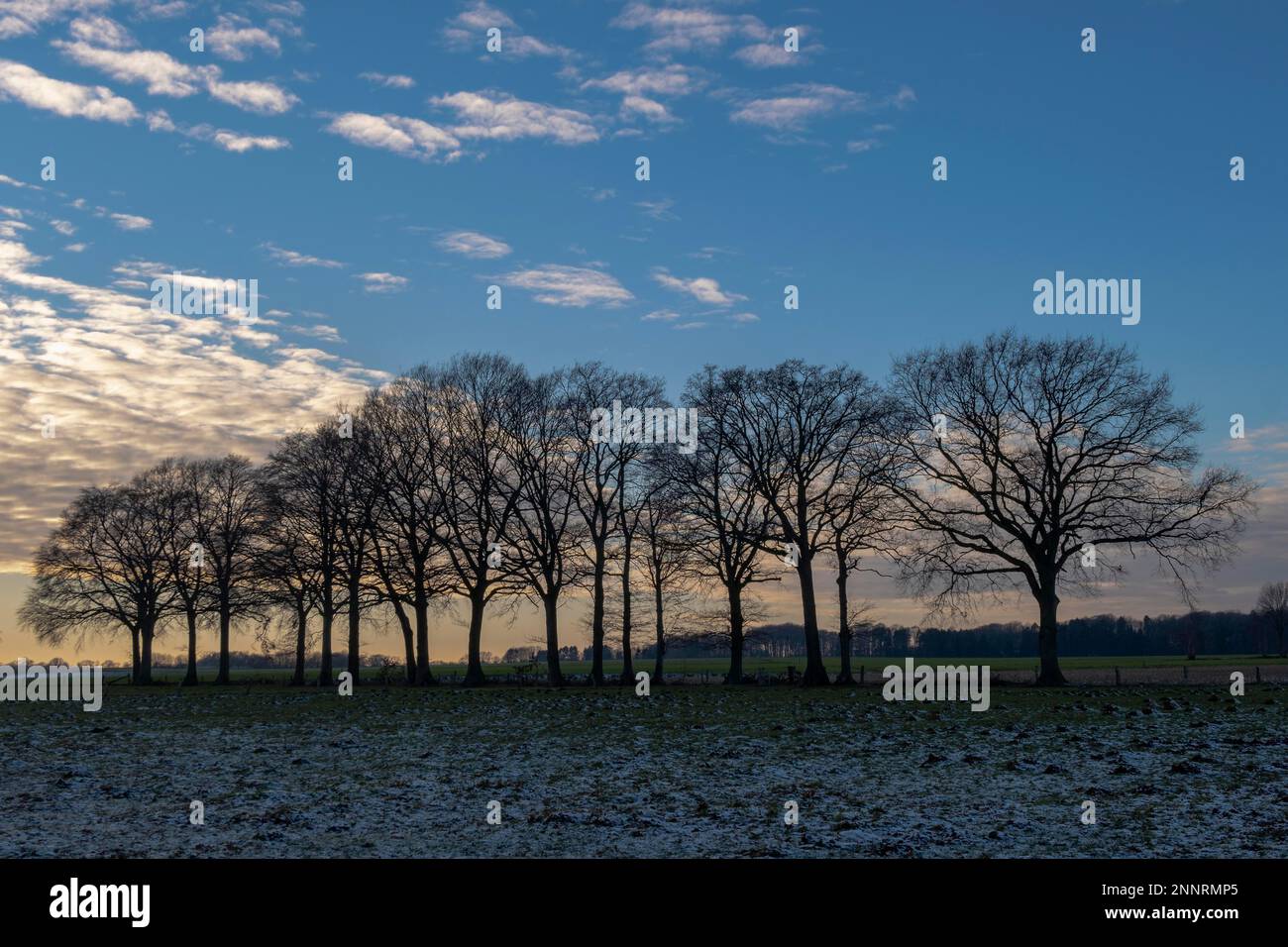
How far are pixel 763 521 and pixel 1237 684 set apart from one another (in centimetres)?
2280

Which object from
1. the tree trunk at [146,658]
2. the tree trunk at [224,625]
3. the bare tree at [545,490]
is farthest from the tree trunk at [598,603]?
the tree trunk at [146,658]

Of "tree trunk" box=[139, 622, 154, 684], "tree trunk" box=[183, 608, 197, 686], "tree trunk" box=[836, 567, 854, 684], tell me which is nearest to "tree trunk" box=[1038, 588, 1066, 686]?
"tree trunk" box=[836, 567, 854, 684]

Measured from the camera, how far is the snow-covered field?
13.6 metres

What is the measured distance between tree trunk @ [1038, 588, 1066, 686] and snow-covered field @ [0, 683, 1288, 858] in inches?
724

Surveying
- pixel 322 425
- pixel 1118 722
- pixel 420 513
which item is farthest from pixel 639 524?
pixel 1118 722

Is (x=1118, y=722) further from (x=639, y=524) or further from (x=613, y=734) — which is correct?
(x=639, y=524)

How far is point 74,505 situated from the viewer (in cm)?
7775

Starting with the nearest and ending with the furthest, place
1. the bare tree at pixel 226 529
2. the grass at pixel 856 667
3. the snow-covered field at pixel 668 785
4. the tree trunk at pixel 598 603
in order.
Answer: the snow-covered field at pixel 668 785
the tree trunk at pixel 598 603
the bare tree at pixel 226 529
the grass at pixel 856 667

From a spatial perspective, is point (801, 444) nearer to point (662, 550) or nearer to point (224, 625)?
point (662, 550)

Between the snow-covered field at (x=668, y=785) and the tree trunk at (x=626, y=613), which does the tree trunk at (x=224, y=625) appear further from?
the snow-covered field at (x=668, y=785)

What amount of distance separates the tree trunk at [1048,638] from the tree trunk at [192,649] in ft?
187

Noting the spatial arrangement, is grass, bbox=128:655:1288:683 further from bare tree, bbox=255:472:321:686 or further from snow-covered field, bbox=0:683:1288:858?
snow-covered field, bbox=0:683:1288:858

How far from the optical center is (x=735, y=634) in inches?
2344

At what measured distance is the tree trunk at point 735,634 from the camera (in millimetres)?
58562
